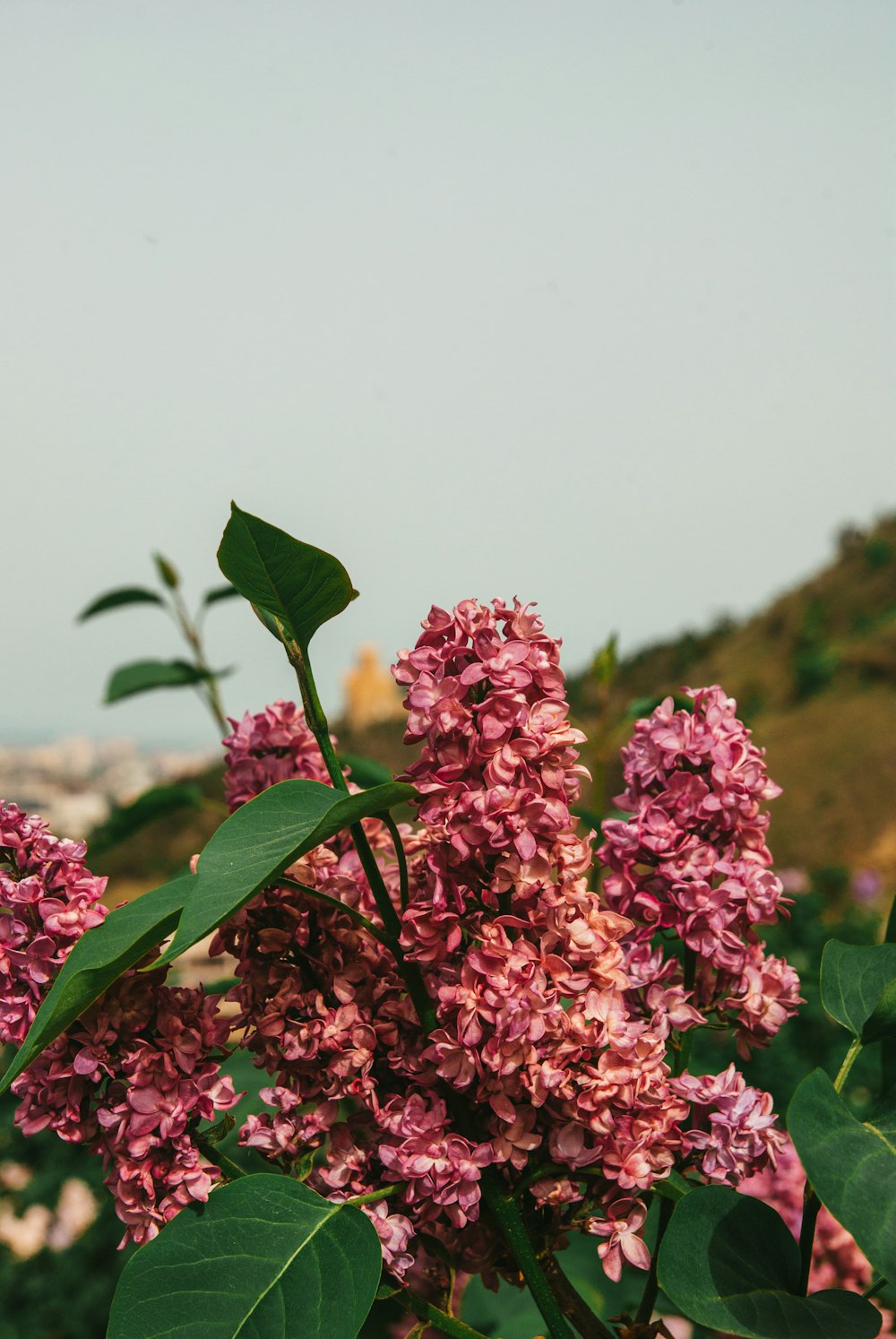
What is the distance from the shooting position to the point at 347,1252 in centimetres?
54

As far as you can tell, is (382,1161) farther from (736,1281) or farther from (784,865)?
(784,865)

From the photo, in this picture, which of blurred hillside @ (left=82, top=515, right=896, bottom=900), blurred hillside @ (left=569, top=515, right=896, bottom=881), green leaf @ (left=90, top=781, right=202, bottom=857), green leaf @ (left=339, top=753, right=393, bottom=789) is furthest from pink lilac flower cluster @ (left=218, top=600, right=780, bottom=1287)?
blurred hillside @ (left=82, top=515, right=896, bottom=900)

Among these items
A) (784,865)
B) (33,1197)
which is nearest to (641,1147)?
(33,1197)

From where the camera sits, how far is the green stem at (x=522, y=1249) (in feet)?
1.83

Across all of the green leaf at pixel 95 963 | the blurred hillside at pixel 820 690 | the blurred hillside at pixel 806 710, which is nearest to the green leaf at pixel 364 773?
the green leaf at pixel 95 963

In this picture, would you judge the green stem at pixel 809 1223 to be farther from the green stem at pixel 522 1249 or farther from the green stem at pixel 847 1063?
the green stem at pixel 522 1249

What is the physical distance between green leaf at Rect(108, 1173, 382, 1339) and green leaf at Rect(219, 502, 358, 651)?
0.30 m

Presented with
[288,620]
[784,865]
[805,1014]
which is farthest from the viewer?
[784,865]

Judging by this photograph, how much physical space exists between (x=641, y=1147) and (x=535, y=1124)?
2.3 inches

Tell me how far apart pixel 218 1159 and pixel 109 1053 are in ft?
0.31

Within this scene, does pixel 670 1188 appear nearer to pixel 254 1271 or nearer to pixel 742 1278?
pixel 742 1278

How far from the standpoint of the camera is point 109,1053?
58 centimetres

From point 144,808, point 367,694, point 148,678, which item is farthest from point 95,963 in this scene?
point 367,694

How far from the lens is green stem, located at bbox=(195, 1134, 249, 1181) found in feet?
1.98
